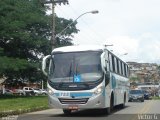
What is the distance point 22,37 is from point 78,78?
105 feet

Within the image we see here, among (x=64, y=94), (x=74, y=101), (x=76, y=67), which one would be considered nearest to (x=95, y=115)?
(x=74, y=101)

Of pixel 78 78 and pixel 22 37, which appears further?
pixel 22 37

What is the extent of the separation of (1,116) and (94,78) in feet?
15.7

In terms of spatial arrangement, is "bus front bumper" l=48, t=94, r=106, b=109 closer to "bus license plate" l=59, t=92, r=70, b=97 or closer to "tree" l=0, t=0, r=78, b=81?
"bus license plate" l=59, t=92, r=70, b=97

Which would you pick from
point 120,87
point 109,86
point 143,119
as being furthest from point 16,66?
point 143,119

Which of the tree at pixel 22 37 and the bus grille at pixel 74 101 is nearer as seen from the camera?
the bus grille at pixel 74 101

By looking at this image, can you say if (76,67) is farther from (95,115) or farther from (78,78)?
(95,115)

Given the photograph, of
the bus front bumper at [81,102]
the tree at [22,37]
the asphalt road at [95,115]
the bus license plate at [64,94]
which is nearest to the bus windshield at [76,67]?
the bus license plate at [64,94]

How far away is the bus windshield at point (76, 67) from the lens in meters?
21.8

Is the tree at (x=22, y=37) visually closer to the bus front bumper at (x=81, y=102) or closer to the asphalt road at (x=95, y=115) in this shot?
the asphalt road at (x=95, y=115)

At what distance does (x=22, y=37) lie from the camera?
2079 inches

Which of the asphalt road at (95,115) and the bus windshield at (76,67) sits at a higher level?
the bus windshield at (76,67)

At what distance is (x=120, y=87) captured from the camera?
2895cm

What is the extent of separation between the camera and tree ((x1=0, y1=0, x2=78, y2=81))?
51.3 metres
